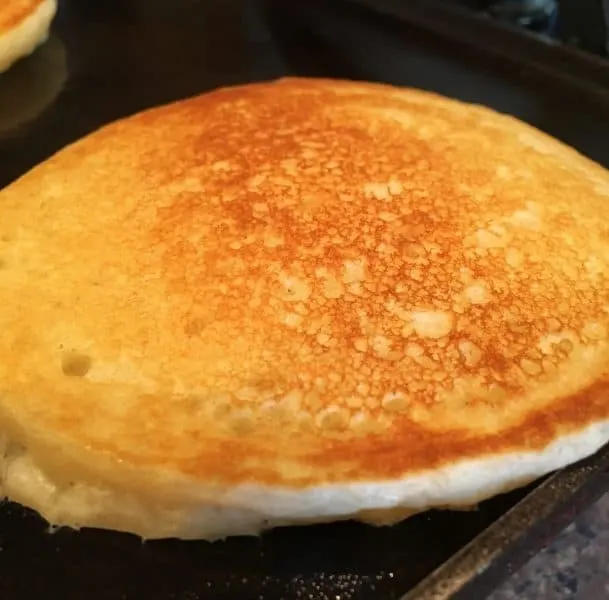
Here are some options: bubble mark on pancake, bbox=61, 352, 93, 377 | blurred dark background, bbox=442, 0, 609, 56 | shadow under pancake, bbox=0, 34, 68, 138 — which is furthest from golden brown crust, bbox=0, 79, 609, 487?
blurred dark background, bbox=442, 0, 609, 56

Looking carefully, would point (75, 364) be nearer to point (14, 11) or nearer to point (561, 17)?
point (14, 11)

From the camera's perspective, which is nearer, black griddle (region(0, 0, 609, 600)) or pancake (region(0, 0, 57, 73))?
black griddle (region(0, 0, 609, 600))

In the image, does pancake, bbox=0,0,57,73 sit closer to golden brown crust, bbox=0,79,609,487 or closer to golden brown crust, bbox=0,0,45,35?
golden brown crust, bbox=0,0,45,35

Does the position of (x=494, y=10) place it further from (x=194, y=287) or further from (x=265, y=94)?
(x=194, y=287)

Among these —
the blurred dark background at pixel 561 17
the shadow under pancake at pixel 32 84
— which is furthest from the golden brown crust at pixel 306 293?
the blurred dark background at pixel 561 17

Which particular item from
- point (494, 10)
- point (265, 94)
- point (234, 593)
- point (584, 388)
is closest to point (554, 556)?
point (584, 388)

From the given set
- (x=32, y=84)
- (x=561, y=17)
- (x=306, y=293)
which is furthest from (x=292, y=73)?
(x=306, y=293)

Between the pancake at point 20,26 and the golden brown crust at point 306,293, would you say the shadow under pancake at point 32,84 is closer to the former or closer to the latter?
the pancake at point 20,26
